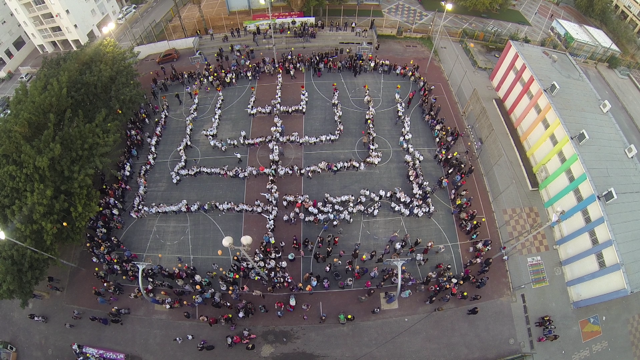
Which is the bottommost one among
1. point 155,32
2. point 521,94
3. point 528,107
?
point 528,107

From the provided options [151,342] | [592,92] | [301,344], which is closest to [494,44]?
[592,92]

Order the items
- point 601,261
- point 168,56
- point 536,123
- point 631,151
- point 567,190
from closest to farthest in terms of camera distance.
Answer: point 601,261 < point 631,151 < point 567,190 < point 536,123 < point 168,56

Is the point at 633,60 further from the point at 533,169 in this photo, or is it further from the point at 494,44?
the point at 533,169

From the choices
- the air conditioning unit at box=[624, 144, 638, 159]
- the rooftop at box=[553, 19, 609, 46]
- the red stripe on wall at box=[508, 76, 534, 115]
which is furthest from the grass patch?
the air conditioning unit at box=[624, 144, 638, 159]

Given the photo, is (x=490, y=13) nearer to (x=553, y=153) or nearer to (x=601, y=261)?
(x=553, y=153)

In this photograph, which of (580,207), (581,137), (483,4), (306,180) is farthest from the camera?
(483,4)

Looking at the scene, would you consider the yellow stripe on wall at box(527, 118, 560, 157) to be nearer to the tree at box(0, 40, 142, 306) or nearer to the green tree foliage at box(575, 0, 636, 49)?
the green tree foliage at box(575, 0, 636, 49)

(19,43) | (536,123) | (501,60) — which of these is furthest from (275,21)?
(19,43)
